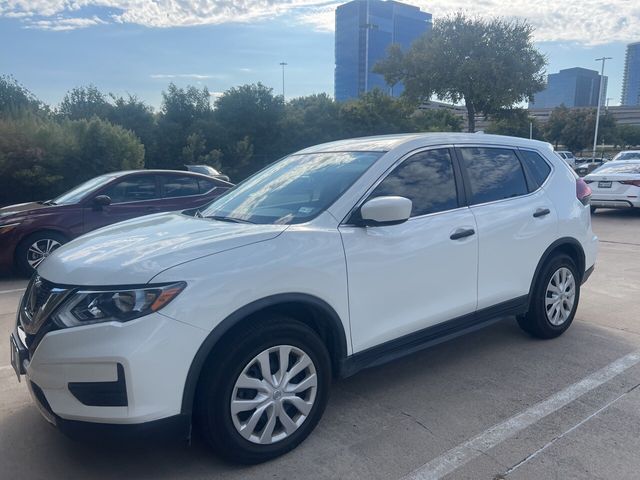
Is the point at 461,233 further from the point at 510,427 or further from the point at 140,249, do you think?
the point at 140,249

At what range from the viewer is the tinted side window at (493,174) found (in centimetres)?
409

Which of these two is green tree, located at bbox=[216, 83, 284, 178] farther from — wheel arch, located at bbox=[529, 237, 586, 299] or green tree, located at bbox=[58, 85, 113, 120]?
wheel arch, located at bbox=[529, 237, 586, 299]

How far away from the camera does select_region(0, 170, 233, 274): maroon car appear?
291 inches

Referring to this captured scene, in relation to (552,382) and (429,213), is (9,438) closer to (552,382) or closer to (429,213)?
(429,213)

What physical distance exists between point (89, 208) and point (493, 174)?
19.3 ft

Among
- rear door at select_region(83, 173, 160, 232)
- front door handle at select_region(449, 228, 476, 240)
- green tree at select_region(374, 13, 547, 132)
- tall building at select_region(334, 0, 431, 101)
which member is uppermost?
tall building at select_region(334, 0, 431, 101)

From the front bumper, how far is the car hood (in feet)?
0.83

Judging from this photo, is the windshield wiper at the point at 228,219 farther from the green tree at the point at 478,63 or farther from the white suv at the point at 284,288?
the green tree at the point at 478,63

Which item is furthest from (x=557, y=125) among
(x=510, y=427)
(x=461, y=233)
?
(x=510, y=427)

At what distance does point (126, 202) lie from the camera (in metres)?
8.18

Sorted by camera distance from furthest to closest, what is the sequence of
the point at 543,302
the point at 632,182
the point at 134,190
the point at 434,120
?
the point at 434,120 → the point at 632,182 → the point at 134,190 → the point at 543,302

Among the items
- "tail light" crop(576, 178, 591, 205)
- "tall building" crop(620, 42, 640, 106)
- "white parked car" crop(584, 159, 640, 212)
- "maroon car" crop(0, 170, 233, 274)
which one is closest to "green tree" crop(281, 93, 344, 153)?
"white parked car" crop(584, 159, 640, 212)

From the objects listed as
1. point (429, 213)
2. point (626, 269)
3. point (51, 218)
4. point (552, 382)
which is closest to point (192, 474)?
point (429, 213)

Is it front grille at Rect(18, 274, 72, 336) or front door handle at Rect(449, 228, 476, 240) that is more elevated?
front door handle at Rect(449, 228, 476, 240)
